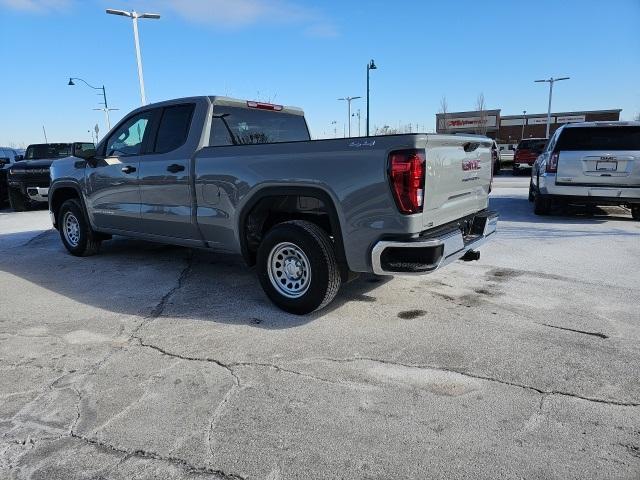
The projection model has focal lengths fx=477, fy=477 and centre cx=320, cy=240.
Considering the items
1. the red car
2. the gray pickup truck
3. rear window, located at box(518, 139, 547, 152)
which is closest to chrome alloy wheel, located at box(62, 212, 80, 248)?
the gray pickup truck

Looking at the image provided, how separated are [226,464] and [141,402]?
87 centimetres

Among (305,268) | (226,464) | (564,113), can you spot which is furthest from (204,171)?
(564,113)

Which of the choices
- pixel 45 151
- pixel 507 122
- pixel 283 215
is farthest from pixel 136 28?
pixel 507 122

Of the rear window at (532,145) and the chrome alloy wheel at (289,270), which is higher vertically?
the rear window at (532,145)

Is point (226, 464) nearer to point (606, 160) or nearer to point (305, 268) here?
point (305, 268)

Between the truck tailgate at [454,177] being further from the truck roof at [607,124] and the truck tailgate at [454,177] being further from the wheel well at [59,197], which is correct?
the wheel well at [59,197]

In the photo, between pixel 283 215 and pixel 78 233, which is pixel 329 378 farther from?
pixel 78 233

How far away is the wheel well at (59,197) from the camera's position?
707 cm

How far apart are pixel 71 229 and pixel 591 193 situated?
8.88m

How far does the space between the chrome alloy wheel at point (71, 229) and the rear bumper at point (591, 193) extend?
830 centimetres

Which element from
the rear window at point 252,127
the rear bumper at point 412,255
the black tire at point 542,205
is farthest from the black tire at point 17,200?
the black tire at point 542,205

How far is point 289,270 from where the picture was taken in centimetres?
434

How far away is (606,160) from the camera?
8.58m

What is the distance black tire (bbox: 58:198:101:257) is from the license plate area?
8560 millimetres
